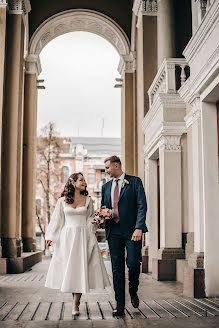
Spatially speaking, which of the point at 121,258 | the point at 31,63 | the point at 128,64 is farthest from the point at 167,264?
the point at 31,63

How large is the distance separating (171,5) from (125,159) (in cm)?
643

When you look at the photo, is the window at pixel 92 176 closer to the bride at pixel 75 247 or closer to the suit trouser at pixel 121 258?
the bride at pixel 75 247

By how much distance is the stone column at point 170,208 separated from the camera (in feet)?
36.3

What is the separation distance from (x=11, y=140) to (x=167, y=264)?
19.9 feet

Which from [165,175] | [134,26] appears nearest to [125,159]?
[134,26]

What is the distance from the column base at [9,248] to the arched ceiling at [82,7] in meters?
8.73

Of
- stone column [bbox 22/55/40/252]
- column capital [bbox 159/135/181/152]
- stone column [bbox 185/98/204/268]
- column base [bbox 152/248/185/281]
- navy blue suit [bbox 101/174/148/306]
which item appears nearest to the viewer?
navy blue suit [bbox 101/174/148/306]

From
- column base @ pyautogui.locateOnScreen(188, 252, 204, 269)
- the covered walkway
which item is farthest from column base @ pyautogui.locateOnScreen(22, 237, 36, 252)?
column base @ pyautogui.locateOnScreen(188, 252, 204, 269)

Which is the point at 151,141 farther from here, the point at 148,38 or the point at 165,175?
the point at 148,38

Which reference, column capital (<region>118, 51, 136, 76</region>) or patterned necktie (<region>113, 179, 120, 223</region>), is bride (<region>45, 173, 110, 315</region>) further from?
column capital (<region>118, 51, 136, 76</region>)

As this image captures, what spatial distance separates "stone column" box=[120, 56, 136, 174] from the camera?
1877 centimetres

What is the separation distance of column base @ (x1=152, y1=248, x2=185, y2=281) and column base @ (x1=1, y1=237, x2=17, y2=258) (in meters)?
4.61

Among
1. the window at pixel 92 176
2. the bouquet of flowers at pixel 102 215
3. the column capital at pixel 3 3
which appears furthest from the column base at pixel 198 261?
the window at pixel 92 176

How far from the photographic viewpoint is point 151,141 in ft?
43.6
